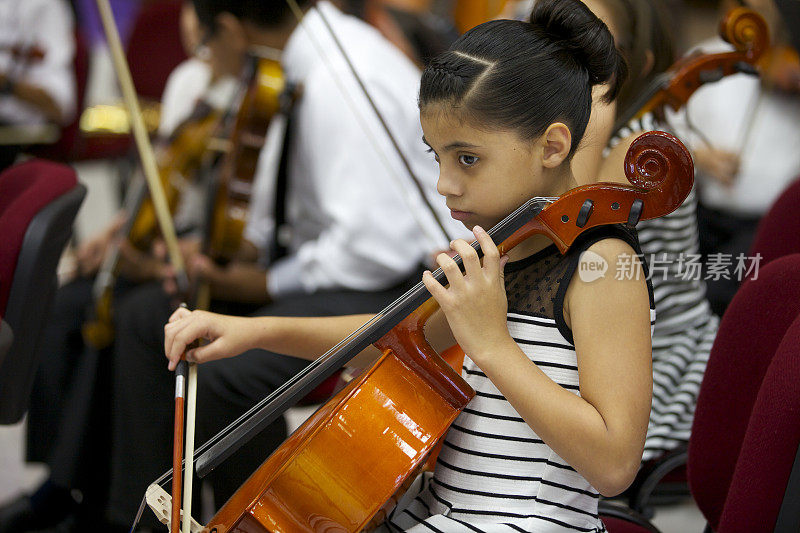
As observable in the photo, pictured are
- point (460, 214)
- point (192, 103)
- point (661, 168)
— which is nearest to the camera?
point (661, 168)

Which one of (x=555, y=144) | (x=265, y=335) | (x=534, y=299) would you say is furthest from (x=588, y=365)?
(x=265, y=335)

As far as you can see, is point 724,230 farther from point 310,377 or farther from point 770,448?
point 310,377

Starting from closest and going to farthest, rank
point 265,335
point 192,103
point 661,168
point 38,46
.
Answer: point 661,168 < point 265,335 < point 192,103 < point 38,46

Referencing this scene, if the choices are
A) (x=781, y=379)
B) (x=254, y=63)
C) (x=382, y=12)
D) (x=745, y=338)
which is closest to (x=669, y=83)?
(x=745, y=338)

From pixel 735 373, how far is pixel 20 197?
89cm

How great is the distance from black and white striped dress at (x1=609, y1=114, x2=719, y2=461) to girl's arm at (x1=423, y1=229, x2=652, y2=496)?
14.8 inches

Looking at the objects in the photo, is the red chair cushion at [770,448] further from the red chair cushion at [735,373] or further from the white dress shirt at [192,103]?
the white dress shirt at [192,103]

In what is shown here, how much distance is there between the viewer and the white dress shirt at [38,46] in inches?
88.5

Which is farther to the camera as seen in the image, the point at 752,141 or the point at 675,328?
the point at 752,141

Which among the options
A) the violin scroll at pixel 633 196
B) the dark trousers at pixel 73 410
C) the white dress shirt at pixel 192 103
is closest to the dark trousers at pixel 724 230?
the white dress shirt at pixel 192 103

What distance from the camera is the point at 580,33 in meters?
0.71

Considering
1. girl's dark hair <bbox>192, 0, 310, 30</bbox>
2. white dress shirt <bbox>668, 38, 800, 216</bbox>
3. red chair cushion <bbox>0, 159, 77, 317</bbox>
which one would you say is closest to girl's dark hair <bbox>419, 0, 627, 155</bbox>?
red chair cushion <bbox>0, 159, 77, 317</bbox>

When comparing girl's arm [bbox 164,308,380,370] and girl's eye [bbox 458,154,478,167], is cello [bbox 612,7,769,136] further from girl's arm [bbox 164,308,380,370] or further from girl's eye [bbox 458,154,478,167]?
girl's arm [bbox 164,308,380,370]

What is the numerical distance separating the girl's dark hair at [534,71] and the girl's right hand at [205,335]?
1.06ft
